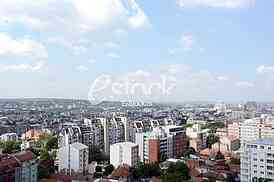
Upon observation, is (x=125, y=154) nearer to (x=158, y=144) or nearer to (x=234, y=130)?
(x=158, y=144)

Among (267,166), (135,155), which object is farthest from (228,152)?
(267,166)

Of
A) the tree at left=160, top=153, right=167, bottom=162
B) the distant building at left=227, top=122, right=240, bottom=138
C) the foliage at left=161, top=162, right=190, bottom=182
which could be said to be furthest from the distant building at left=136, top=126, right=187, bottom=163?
the distant building at left=227, top=122, right=240, bottom=138

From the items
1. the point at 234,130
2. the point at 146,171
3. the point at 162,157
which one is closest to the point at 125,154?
the point at 162,157

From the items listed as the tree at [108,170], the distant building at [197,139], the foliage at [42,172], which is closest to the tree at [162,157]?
the tree at [108,170]

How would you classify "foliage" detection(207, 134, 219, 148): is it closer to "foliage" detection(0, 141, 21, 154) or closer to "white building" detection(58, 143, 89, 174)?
"white building" detection(58, 143, 89, 174)

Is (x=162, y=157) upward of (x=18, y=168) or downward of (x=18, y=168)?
downward

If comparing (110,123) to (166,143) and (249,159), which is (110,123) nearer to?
(166,143)
